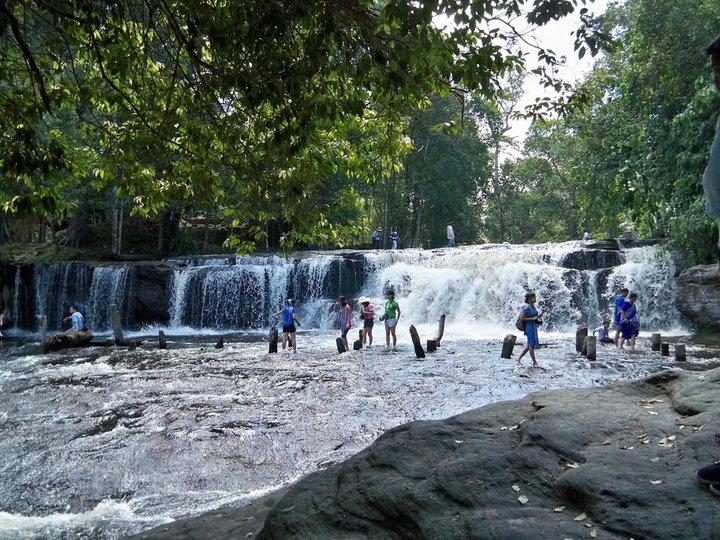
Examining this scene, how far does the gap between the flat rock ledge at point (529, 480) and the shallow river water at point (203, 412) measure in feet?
9.17

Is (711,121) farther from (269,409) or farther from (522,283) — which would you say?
(269,409)

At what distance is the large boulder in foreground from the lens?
60.6 feet

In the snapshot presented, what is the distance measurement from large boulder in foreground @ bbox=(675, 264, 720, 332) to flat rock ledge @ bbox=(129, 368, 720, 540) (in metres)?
15.9

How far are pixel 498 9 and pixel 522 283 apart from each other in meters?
18.4

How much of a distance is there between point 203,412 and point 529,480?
800cm

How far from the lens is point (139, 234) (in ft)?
122

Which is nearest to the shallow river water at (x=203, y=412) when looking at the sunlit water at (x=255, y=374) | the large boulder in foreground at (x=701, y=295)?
the sunlit water at (x=255, y=374)

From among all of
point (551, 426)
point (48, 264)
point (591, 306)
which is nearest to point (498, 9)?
point (551, 426)

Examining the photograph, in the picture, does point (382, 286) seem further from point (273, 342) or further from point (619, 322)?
point (619, 322)

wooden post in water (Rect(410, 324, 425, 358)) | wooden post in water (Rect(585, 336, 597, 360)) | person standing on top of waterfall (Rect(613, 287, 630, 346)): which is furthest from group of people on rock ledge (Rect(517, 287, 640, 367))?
wooden post in water (Rect(410, 324, 425, 358))

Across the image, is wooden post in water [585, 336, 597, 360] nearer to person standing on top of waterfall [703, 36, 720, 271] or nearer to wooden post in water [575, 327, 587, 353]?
wooden post in water [575, 327, 587, 353]

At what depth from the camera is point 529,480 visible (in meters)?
3.43

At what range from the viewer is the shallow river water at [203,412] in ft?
23.5

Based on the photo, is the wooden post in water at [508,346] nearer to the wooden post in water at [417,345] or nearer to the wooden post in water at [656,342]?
the wooden post in water at [417,345]
